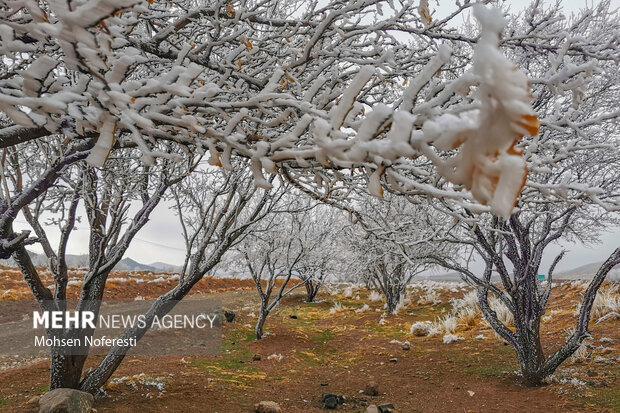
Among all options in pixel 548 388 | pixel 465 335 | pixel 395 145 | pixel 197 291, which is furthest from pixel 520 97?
pixel 197 291

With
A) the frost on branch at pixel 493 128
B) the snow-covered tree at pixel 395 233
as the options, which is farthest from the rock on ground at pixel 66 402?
the frost on branch at pixel 493 128

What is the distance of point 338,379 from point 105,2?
7.64 meters

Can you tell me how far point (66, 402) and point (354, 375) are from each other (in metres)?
5.02

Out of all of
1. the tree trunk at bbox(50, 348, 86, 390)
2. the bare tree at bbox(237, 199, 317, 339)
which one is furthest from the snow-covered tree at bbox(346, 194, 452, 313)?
the tree trunk at bbox(50, 348, 86, 390)

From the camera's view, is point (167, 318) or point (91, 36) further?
point (167, 318)

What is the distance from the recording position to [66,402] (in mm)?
4391

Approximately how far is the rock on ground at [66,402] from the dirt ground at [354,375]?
1.23 feet

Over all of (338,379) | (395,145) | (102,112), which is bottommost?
(338,379)

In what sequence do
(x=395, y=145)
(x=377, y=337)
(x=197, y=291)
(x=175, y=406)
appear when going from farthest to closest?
(x=197, y=291)
(x=377, y=337)
(x=175, y=406)
(x=395, y=145)

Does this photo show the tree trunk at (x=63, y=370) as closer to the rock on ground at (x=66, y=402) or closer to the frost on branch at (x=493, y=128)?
the rock on ground at (x=66, y=402)

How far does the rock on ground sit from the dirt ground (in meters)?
0.38

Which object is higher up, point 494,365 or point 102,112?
point 102,112

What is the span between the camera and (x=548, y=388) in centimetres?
589

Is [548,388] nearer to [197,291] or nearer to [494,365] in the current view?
[494,365]
